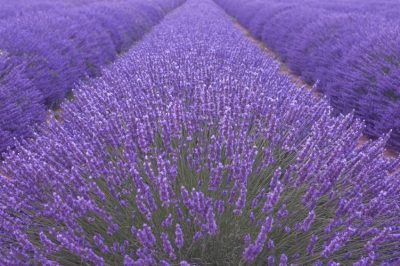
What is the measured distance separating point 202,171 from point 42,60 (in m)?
3.88

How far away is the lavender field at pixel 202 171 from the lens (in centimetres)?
161

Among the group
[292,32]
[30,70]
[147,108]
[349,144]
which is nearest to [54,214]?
[147,108]

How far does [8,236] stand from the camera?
71.9 inches

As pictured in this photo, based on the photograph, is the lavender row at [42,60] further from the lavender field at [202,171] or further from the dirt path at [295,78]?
the dirt path at [295,78]

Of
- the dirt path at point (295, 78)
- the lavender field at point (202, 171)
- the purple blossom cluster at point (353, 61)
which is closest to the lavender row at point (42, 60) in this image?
the lavender field at point (202, 171)

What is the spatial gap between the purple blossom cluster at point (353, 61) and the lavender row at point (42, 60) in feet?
9.36

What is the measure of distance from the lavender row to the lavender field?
0.03 meters

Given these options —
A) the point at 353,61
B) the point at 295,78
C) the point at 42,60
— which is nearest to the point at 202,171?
the point at 353,61

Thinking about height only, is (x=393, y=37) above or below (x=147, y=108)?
above

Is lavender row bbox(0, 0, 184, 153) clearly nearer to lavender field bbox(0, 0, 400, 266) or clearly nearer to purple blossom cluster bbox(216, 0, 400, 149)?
lavender field bbox(0, 0, 400, 266)

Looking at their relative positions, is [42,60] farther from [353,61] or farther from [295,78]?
[295,78]

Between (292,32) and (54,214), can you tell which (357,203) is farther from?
(292,32)

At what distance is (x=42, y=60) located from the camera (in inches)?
202

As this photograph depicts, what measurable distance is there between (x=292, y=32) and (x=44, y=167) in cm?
772
